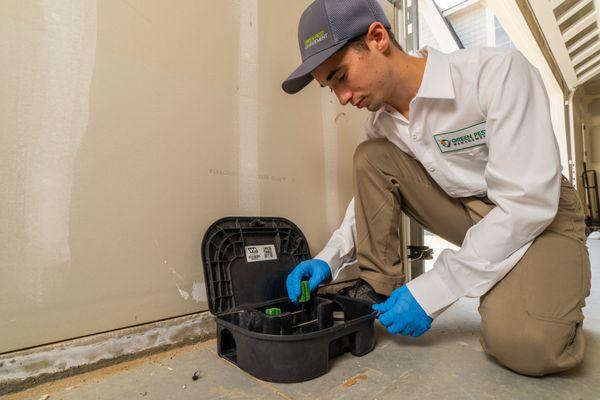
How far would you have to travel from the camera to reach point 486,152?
2.46 feet

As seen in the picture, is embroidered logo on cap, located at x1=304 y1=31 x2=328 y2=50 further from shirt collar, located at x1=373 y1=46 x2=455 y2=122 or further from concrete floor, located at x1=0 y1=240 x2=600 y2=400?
concrete floor, located at x1=0 y1=240 x2=600 y2=400

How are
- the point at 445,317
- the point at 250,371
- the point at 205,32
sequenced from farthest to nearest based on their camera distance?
the point at 445,317 → the point at 205,32 → the point at 250,371

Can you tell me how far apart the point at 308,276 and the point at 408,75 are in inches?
23.4

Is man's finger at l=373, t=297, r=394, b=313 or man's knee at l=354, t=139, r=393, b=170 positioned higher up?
man's knee at l=354, t=139, r=393, b=170

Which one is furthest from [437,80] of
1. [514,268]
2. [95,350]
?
[95,350]

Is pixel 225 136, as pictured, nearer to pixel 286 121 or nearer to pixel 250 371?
pixel 286 121

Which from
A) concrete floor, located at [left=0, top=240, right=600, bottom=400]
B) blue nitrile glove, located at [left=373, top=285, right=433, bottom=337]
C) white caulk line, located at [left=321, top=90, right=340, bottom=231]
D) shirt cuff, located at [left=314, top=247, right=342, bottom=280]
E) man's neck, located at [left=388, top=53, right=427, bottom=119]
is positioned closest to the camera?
concrete floor, located at [left=0, top=240, right=600, bottom=400]

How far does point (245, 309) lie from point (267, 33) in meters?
0.83

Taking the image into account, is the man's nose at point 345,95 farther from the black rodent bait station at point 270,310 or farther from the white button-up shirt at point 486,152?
the black rodent bait station at point 270,310

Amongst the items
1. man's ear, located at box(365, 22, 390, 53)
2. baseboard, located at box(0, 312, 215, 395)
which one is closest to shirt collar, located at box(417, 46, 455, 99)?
man's ear, located at box(365, 22, 390, 53)

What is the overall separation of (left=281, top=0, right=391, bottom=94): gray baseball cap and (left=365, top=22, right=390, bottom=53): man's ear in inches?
0.5

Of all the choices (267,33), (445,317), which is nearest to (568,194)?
(445,317)

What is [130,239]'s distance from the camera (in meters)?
0.72

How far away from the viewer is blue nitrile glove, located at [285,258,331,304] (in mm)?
826
